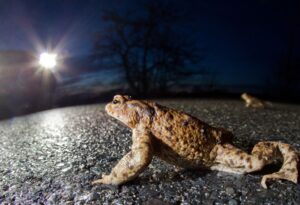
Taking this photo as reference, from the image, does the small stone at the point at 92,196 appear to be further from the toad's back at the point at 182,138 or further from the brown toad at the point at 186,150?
the toad's back at the point at 182,138

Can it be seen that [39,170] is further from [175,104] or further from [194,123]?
[175,104]

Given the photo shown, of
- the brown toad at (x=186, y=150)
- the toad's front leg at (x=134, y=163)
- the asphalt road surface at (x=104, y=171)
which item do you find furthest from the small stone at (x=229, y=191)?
the toad's front leg at (x=134, y=163)

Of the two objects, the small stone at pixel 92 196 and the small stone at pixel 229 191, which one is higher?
the small stone at pixel 92 196

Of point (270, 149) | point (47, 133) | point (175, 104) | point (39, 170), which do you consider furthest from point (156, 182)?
point (175, 104)

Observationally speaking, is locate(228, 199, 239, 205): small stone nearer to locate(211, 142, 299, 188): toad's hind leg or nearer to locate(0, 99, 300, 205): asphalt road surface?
locate(0, 99, 300, 205): asphalt road surface

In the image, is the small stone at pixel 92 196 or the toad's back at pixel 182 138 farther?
the toad's back at pixel 182 138

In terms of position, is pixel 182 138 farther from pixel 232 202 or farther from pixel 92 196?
pixel 92 196

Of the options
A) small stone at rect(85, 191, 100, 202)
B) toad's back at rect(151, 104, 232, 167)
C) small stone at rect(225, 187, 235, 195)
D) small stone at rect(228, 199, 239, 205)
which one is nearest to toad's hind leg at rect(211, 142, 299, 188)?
toad's back at rect(151, 104, 232, 167)
